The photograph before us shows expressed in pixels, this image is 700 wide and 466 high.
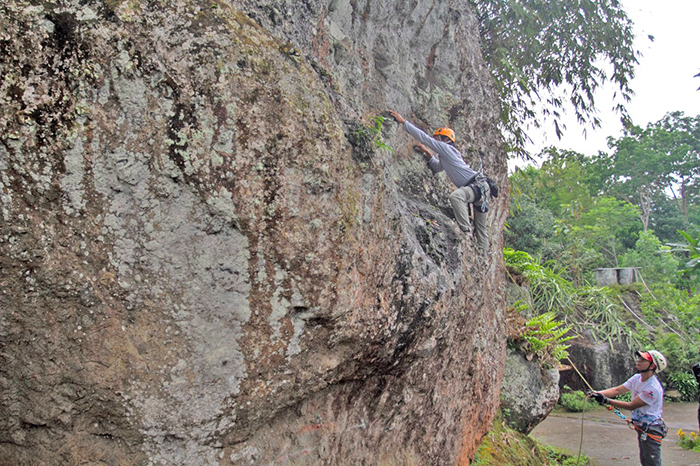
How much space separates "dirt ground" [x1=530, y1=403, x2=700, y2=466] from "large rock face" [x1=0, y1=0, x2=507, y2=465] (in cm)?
553

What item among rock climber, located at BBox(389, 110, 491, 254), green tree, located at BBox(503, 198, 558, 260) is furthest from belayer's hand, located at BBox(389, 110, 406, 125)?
green tree, located at BBox(503, 198, 558, 260)

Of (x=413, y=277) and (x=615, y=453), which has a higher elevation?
(x=413, y=277)

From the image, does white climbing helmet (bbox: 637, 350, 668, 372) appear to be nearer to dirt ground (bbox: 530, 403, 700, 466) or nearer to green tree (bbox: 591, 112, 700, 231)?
dirt ground (bbox: 530, 403, 700, 466)

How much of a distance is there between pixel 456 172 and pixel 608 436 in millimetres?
5735

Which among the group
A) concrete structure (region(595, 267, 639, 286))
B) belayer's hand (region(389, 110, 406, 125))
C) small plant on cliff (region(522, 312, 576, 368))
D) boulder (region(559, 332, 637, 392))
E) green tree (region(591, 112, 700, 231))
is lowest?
boulder (region(559, 332, 637, 392))

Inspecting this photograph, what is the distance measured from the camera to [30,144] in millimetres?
2141

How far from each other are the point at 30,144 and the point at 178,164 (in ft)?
2.03

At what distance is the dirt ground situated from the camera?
6680 mm

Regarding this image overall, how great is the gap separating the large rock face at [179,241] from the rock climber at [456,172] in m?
1.74

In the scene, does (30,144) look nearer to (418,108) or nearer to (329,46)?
(329,46)

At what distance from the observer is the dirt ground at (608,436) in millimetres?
6680

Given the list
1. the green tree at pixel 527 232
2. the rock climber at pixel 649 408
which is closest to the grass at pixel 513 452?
the rock climber at pixel 649 408

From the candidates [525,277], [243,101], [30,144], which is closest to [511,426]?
[525,277]

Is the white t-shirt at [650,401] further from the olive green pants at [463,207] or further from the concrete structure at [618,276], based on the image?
the concrete structure at [618,276]
